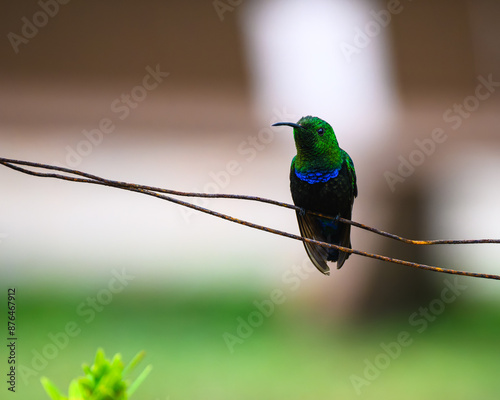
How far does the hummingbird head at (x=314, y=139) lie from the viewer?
1208mm

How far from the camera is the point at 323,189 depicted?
1.34m

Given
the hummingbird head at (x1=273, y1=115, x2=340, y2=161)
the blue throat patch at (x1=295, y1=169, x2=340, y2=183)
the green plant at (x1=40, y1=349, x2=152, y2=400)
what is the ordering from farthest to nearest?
the blue throat patch at (x1=295, y1=169, x2=340, y2=183), the hummingbird head at (x1=273, y1=115, x2=340, y2=161), the green plant at (x1=40, y1=349, x2=152, y2=400)

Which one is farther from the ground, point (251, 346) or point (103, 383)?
point (251, 346)

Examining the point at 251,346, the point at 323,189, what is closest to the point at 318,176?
the point at 323,189

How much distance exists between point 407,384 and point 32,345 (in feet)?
6.80

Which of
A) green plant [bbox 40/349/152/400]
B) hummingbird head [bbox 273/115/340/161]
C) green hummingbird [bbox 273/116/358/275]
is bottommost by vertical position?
green plant [bbox 40/349/152/400]

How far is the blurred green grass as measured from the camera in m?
3.09

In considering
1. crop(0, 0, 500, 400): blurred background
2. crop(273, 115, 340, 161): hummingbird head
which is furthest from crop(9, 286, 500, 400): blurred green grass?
crop(273, 115, 340, 161): hummingbird head

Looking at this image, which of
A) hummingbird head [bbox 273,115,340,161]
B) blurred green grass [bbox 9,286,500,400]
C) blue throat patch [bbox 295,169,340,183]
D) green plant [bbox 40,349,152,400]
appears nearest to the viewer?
green plant [bbox 40,349,152,400]

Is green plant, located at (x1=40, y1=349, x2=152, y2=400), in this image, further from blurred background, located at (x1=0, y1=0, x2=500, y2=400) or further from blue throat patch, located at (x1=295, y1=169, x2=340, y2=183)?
blurred background, located at (x1=0, y1=0, x2=500, y2=400)

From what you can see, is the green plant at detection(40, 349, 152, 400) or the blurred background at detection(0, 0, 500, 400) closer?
the green plant at detection(40, 349, 152, 400)

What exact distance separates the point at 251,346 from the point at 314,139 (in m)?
2.53

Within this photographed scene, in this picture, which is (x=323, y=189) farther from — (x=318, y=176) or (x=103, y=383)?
(x=103, y=383)

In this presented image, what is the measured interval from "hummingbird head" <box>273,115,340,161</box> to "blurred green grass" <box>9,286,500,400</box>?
2.01m
